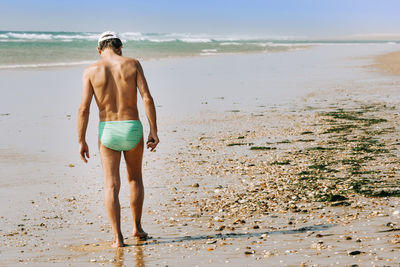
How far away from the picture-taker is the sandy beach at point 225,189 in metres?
4.52

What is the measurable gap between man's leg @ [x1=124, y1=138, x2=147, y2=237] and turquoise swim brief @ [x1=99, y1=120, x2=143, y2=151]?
0.09 metres

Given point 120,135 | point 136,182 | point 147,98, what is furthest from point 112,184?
point 147,98

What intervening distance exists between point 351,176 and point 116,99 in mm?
3229

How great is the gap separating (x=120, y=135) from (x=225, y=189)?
1.98m

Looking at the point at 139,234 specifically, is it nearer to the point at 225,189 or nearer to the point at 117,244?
the point at 117,244

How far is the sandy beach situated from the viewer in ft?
14.8

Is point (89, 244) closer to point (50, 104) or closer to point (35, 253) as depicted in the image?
point (35, 253)

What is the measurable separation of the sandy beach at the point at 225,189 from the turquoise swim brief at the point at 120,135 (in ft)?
2.80

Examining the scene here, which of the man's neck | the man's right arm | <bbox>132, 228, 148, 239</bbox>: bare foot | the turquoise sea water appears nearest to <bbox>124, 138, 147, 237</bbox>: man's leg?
<bbox>132, 228, 148, 239</bbox>: bare foot

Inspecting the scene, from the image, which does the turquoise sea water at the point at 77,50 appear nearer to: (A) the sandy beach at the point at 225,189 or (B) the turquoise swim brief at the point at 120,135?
(A) the sandy beach at the point at 225,189

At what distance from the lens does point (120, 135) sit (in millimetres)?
4777

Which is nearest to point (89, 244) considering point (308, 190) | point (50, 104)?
point (308, 190)

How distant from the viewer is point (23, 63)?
2962cm

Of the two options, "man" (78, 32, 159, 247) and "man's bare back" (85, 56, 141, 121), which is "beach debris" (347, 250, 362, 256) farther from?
"man's bare back" (85, 56, 141, 121)
